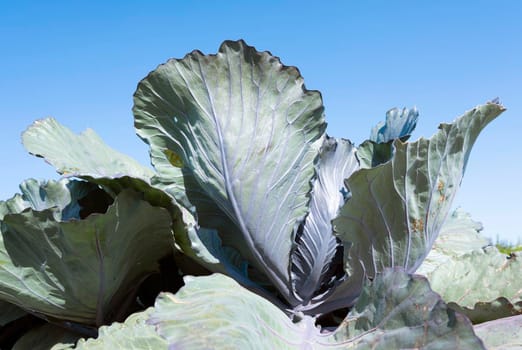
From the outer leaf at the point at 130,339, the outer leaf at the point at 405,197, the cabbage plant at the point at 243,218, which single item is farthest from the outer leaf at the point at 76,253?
the outer leaf at the point at 405,197

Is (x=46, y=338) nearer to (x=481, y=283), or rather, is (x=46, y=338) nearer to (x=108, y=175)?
(x=108, y=175)

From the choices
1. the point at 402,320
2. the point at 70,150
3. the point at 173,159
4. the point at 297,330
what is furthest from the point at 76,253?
the point at 402,320

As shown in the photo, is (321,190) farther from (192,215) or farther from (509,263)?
(509,263)

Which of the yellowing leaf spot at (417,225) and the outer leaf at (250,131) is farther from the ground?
the outer leaf at (250,131)

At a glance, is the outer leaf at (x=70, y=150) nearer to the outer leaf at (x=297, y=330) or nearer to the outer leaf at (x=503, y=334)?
the outer leaf at (x=297, y=330)

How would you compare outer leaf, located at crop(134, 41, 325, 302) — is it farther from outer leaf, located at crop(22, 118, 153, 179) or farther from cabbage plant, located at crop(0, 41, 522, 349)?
outer leaf, located at crop(22, 118, 153, 179)

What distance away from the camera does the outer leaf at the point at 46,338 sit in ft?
6.84

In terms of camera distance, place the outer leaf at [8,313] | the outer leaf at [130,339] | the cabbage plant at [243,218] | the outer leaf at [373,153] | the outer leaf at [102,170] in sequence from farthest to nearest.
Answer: the outer leaf at [8,313], the outer leaf at [373,153], the outer leaf at [102,170], the cabbage plant at [243,218], the outer leaf at [130,339]

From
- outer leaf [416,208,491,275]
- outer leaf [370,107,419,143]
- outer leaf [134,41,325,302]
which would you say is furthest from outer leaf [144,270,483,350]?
outer leaf [416,208,491,275]

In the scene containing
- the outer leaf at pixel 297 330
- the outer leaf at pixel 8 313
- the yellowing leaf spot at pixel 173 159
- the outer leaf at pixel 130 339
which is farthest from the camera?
the outer leaf at pixel 8 313

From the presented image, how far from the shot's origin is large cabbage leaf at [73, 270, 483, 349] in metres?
1.28

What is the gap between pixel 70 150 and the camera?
2.24m

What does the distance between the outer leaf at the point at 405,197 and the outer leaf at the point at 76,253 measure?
603 millimetres

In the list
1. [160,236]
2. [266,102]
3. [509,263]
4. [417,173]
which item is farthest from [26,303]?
[509,263]
